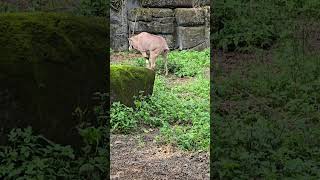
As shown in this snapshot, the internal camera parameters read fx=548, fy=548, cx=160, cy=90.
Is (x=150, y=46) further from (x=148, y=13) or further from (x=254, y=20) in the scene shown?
(x=148, y=13)

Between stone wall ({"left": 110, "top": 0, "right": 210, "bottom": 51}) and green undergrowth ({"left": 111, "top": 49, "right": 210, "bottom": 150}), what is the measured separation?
347cm

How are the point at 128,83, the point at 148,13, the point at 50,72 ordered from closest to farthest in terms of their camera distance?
1. the point at 50,72
2. the point at 128,83
3. the point at 148,13

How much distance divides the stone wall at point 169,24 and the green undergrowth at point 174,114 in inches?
136

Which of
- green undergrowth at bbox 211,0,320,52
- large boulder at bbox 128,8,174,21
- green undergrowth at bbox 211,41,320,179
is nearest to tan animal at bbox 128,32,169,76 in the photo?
green undergrowth at bbox 211,41,320,179

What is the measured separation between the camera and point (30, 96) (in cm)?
446

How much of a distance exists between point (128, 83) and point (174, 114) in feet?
2.41

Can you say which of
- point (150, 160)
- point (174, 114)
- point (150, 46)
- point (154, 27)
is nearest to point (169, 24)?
point (154, 27)

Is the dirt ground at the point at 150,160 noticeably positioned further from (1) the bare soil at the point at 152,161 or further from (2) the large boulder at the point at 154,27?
(2) the large boulder at the point at 154,27

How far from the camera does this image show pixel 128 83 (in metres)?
7.11

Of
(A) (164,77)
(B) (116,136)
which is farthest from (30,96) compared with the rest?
(A) (164,77)

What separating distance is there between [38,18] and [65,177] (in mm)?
1410

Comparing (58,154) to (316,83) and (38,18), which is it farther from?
(316,83)

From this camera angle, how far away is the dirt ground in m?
5.07

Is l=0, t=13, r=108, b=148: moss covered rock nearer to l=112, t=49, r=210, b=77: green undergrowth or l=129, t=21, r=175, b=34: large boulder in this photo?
l=112, t=49, r=210, b=77: green undergrowth
